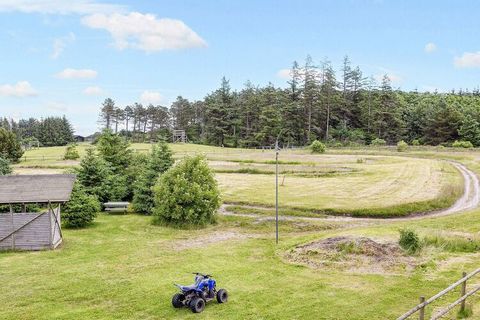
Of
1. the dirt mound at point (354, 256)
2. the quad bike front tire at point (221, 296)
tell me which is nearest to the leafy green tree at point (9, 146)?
the dirt mound at point (354, 256)

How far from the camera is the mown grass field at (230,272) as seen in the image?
55.7 feet

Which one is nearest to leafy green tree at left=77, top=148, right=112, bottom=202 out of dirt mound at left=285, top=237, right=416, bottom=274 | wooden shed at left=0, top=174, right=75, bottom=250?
wooden shed at left=0, top=174, right=75, bottom=250

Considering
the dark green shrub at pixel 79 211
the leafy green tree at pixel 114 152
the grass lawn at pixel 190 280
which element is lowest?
the grass lawn at pixel 190 280

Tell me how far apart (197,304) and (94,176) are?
89.4 ft

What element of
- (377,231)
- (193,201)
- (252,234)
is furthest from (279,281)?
(193,201)

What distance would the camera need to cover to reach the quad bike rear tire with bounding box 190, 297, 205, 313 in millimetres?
16531

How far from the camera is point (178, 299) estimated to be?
55.8 feet

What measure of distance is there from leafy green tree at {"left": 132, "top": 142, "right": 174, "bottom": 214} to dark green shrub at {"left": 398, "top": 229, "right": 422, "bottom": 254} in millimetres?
22163

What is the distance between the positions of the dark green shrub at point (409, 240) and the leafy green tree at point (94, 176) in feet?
86.8

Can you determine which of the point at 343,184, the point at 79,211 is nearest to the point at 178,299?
the point at 79,211

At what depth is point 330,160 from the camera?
7400cm

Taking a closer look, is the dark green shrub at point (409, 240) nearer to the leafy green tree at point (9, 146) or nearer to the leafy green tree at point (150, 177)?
the leafy green tree at point (150, 177)

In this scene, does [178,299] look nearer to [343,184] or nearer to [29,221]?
[29,221]

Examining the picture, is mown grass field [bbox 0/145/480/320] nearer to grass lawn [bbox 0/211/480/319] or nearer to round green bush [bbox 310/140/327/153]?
grass lawn [bbox 0/211/480/319]
